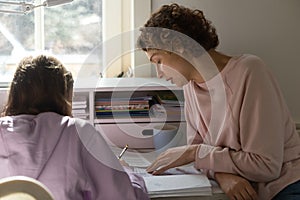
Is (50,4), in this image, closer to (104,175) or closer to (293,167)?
(104,175)

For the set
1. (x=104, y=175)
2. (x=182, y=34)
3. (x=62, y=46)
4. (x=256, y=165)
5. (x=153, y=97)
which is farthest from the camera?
(x=62, y=46)

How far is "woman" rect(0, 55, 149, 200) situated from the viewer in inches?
49.1

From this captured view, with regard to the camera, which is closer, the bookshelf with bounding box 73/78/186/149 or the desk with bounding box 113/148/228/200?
the desk with bounding box 113/148/228/200

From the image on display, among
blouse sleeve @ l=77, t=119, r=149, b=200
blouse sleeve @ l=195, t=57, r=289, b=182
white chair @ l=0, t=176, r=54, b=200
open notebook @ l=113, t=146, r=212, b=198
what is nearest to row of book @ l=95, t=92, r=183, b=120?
open notebook @ l=113, t=146, r=212, b=198

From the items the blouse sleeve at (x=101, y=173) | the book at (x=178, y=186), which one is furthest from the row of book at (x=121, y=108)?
the blouse sleeve at (x=101, y=173)

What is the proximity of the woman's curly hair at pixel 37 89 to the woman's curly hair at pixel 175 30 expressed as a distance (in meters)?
0.34

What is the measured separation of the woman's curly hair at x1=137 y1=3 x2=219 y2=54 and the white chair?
0.80 meters

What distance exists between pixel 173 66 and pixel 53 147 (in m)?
0.52

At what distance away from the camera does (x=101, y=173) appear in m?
1.29

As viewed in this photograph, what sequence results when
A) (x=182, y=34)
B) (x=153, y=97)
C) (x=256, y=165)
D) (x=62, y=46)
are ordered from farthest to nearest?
(x=62, y=46) < (x=153, y=97) < (x=182, y=34) < (x=256, y=165)

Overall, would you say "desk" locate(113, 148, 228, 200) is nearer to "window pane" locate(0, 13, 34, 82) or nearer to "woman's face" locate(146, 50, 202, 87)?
"woman's face" locate(146, 50, 202, 87)

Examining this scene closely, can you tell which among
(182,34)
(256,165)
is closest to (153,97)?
(182,34)

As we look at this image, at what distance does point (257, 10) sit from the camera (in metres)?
2.19

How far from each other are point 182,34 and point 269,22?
2.51 feet
